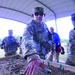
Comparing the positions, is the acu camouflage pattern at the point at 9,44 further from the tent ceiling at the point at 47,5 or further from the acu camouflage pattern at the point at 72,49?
the acu camouflage pattern at the point at 72,49

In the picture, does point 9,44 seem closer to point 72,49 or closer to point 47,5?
point 72,49

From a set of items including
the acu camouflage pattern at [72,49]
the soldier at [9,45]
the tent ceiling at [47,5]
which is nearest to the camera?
the acu camouflage pattern at [72,49]

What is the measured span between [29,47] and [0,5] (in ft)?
8.99

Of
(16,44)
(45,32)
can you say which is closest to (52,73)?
(45,32)

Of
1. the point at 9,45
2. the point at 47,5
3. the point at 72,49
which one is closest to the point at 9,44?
the point at 9,45

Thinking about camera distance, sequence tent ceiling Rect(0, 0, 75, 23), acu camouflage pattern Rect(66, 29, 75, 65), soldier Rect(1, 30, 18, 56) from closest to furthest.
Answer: acu camouflage pattern Rect(66, 29, 75, 65) → soldier Rect(1, 30, 18, 56) → tent ceiling Rect(0, 0, 75, 23)

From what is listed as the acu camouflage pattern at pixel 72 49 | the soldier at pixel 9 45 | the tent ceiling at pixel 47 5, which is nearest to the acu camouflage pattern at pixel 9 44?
the soldier at pixel 9 45

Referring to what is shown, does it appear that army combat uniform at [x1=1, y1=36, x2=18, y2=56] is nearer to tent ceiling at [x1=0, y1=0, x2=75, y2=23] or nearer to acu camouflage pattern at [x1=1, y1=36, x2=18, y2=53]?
acu camouflage pattern at [x1=1, y1=36, x2=18, y2=53]

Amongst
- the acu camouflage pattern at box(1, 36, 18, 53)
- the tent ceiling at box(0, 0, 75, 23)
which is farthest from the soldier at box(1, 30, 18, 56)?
the tent ceiling at box(0, 0, 75, 23)

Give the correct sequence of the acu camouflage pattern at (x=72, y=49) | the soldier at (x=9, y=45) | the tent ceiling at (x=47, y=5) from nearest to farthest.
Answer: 1. the acu camouflage pattern at (x=72, y=49)
2. the soldier at (x=9, y=45)
3. the tent ceiling at (x=47, y=5)

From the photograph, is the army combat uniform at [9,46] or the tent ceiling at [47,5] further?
the tent ceiling at [47,5]

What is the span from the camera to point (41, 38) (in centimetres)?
89

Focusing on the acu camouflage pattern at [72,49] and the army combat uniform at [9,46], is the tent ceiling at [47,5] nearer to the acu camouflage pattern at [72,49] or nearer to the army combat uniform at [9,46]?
the army combat uniform at [9,46]

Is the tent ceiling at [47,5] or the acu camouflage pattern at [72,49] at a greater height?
the tent ceiling at [47,5]
